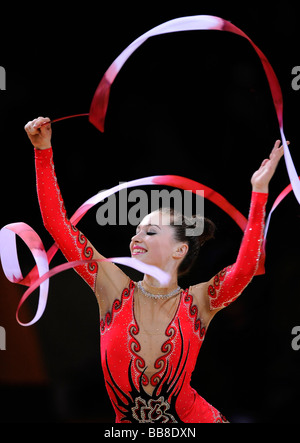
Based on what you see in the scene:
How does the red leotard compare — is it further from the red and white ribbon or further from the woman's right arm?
the red and white ribbon

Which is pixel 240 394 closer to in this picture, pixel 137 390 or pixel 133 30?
pixel 137 390

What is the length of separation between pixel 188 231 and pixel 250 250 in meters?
0.34

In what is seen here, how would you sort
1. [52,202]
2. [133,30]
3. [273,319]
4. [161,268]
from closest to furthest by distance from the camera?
[52,202]
[161,268]
[133,30]
[273,319]

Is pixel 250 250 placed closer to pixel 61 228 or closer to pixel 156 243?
pixel 156 243

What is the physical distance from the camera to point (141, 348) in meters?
2.45

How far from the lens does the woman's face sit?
2.53m

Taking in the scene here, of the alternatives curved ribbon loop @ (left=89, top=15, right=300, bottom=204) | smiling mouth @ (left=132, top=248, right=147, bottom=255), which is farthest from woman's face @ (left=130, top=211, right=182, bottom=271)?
curved ribbon loop @ (left=89, top=15, right=300, bottom=204)

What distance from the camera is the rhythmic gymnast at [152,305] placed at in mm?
2377

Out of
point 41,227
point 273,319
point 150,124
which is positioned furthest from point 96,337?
point 150,124

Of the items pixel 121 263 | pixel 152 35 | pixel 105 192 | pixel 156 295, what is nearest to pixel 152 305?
pixel 156 295

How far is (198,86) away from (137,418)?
1.48 m

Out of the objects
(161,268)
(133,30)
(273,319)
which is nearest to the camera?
(161,268)

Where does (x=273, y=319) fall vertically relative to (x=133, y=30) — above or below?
below

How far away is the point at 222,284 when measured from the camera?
2.52 metres
